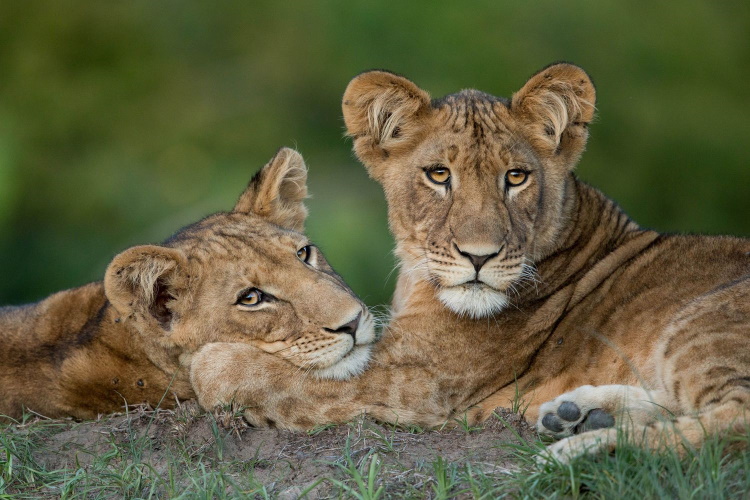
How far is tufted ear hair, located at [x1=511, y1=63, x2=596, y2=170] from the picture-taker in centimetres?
462

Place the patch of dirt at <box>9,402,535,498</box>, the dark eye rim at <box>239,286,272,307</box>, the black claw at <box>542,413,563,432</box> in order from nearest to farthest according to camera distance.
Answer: the patch of dirt at <box>9,402,535,498</box>, the black claw at <box>542,413,563,432</box>, the dark eye rim at <box>239,286,272,307</box>

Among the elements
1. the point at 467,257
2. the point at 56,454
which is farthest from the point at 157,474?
the point at 467,257

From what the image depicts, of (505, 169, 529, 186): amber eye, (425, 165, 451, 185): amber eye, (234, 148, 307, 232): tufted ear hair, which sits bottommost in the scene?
(234, 148, 307, 232): tufted ear hair

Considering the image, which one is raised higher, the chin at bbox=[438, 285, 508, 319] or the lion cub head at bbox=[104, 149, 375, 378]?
the chin at bbox=[438, 285, 508, 319]

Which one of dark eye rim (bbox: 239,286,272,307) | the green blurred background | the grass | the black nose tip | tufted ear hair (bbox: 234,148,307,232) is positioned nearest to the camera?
the grass

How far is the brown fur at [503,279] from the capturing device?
14.1 ft

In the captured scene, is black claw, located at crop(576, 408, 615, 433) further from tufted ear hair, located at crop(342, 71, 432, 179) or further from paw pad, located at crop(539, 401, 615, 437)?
tufted ear hair, located at crop(342, 71, 432, 179)

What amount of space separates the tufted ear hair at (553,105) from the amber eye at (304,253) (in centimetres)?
112

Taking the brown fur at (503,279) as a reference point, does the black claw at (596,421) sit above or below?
below

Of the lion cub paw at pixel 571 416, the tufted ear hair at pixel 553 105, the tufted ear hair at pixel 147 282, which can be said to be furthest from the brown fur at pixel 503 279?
the tufted ear hair at pixel 147 282

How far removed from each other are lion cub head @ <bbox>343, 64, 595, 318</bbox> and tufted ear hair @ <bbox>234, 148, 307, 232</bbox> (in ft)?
1.47

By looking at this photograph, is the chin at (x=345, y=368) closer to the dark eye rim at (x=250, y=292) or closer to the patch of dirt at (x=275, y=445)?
the patch of dirt at (x=275, y=445)

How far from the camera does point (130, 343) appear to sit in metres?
4.58

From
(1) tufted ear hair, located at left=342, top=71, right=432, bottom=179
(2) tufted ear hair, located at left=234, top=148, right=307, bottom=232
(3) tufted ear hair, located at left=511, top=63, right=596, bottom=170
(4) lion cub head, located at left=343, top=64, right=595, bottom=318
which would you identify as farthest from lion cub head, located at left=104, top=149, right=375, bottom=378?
(3) tufted ear hair, located at left=511, top=63, right=596, bottom=170
